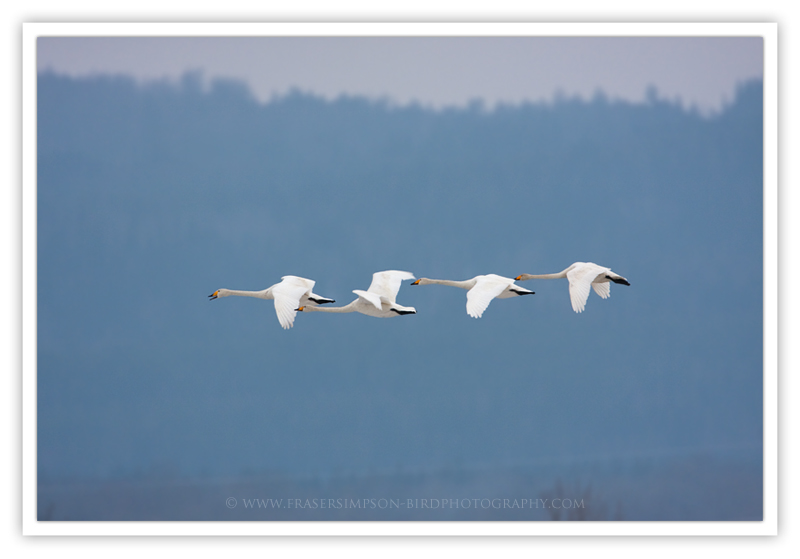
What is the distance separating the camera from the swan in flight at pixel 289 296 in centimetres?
811

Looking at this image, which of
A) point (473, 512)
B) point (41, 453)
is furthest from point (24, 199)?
point (473, 512)

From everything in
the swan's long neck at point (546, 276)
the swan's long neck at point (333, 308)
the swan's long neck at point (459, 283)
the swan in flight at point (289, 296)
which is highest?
the swan's long neck at point (546, 276)

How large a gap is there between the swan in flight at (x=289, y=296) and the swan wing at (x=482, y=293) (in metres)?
1.34

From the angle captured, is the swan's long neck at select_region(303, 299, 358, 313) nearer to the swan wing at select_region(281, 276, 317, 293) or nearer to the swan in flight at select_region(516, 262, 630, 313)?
the swan wing at select_region(281, 276, 317, 293)

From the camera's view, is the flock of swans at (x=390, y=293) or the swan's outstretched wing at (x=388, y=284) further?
the swan's outstretched wing at (x=388, y=284)

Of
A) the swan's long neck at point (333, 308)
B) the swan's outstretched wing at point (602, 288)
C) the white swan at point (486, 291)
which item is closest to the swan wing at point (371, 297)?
the swan's long neck at point (333, 308)

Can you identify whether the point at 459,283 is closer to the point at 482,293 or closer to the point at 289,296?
the point at 482,293

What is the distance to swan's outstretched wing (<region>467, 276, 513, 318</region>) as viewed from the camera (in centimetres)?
803

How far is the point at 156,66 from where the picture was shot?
36.5ft

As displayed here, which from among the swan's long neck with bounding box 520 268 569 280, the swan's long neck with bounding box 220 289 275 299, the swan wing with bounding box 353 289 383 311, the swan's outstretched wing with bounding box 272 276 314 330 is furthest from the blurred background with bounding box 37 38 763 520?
the swan wing with bounding box 353 289 383 311

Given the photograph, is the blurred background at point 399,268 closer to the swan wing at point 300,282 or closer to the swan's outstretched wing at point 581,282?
the swan wing at point 300,282

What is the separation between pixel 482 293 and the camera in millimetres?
8438
